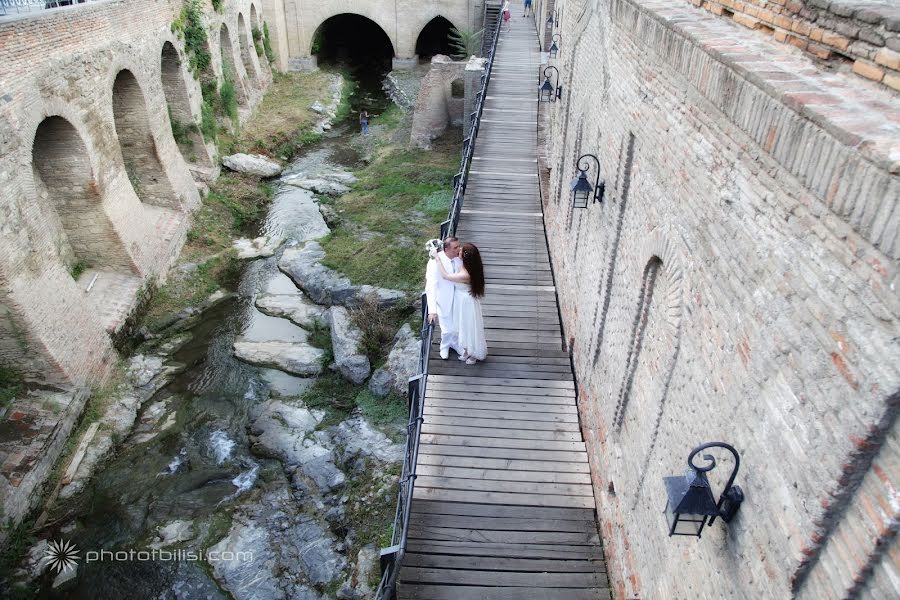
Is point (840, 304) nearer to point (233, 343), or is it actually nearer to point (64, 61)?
point (233, 343)

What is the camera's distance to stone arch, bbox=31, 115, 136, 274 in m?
11.0

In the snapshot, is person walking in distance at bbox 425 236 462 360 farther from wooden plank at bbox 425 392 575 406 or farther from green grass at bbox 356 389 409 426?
green grass at bbox 356 389 409 426

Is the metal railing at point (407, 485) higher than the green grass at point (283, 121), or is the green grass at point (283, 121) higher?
the metal railing at point (407, 485)

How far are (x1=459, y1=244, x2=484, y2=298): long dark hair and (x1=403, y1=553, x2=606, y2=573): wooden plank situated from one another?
108 inches

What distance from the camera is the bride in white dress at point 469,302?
6.75 meters

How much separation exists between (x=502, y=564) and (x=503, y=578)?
0.45ft

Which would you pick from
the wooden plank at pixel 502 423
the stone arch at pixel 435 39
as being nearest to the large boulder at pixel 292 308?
the wooden plank at pixel 502 423

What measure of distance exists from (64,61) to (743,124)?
37.4 ft

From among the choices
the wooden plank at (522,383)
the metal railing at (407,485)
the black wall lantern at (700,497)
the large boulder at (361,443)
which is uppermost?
the black wall lantern at (700,497)

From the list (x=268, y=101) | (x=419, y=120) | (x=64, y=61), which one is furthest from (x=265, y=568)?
(x=268, y=101)

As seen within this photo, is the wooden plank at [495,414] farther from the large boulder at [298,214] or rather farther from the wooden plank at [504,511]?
the large boulder at [298,214]

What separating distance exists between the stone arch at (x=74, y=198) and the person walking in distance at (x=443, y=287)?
7.89 metres

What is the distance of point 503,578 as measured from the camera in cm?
568

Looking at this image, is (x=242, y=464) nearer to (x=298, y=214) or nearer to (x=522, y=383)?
(x=522, y=383)
